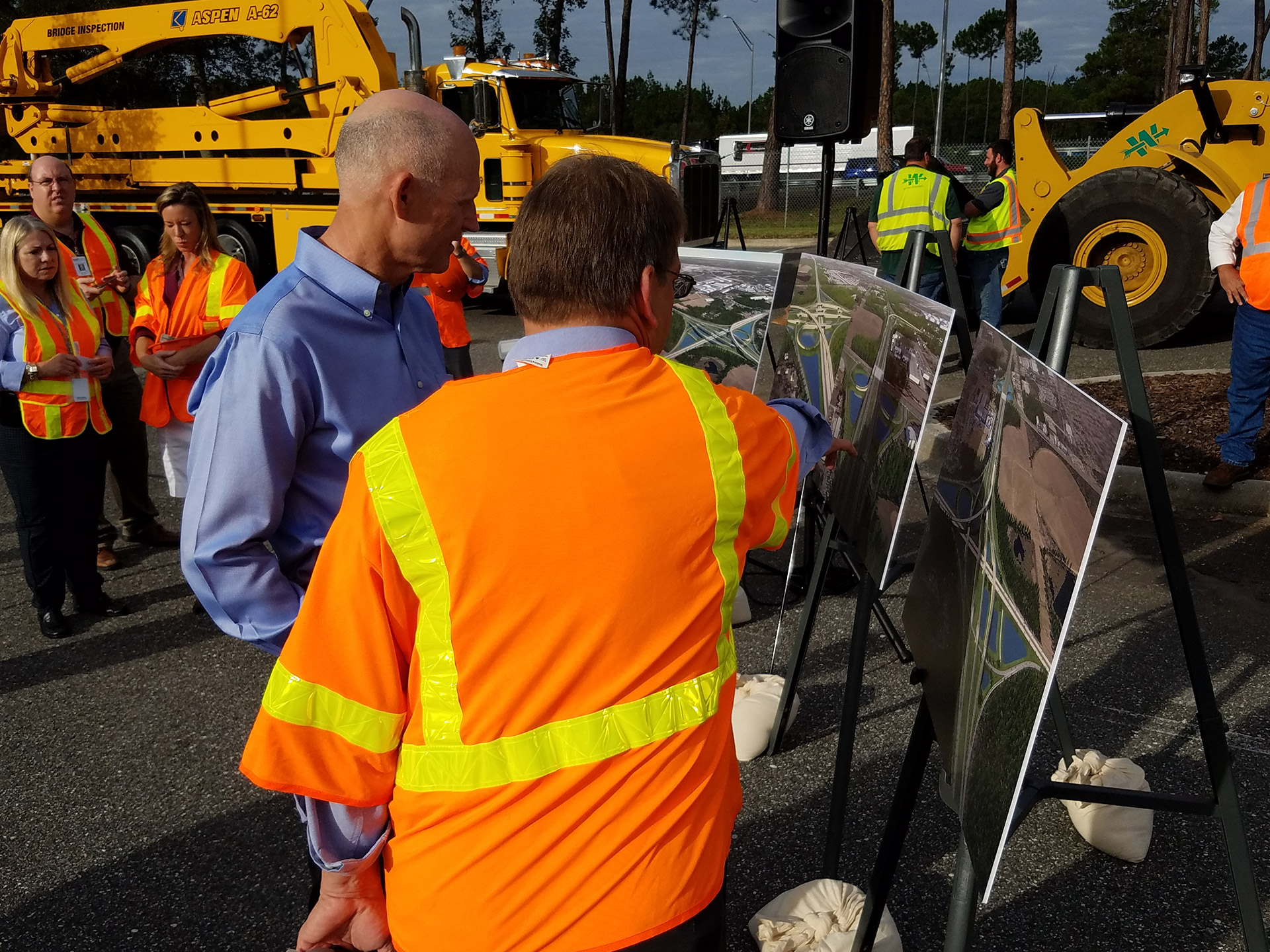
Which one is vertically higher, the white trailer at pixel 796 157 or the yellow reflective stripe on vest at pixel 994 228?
the white trailer at pixel 796 157

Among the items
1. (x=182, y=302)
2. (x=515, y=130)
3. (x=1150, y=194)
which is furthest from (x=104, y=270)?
(x=515, y=130)

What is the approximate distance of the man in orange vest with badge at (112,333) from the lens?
193 inches

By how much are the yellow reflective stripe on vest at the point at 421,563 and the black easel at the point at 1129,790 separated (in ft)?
3.05

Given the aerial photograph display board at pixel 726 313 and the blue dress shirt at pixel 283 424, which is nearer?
the blue dress shirt at pixel 283 424

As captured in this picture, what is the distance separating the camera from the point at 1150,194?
9328 millimetres

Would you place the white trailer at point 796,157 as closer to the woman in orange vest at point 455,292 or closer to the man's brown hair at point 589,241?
the woman in orange vest at point 455,292

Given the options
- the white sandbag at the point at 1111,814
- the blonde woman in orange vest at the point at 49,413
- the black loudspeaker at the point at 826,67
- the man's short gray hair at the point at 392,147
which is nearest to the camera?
the man's short gray hair at the point at 392,147

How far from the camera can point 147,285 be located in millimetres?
4742

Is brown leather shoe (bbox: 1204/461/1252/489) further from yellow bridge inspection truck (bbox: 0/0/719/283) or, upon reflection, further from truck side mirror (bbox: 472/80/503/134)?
truck side mirror (bbox: 472/80/503/134)

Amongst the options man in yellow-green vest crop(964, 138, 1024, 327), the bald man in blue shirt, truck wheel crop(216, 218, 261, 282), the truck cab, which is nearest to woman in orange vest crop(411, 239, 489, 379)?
the bald man in blue shirt

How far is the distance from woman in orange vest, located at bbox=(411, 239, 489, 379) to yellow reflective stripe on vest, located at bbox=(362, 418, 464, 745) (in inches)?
196

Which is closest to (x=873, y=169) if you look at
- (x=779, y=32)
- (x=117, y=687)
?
(x=779, y=32)

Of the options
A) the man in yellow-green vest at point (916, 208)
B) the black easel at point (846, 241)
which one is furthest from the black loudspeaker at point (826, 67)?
the black easel at point (846, 241)

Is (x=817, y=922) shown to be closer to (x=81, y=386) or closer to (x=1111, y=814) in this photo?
(x=1111, y=814)
